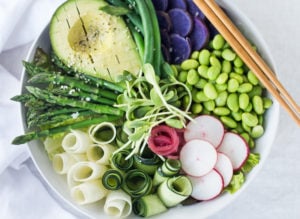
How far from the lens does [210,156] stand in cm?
128

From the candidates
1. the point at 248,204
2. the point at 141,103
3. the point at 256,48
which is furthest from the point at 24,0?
the point at 248,204

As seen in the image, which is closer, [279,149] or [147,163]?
[147,163]

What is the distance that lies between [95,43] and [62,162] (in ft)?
0.85

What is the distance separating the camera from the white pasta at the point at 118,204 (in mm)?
1276

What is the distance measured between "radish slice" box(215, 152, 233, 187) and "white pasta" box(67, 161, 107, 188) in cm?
23

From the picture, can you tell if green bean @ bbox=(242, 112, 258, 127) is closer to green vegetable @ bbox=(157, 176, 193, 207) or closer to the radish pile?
the radish pile

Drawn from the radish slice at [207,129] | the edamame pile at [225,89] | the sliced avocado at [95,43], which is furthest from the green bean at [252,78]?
the sliced avocado at [95,43]

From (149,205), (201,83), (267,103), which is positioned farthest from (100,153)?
(267,103)

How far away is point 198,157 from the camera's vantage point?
128 cm

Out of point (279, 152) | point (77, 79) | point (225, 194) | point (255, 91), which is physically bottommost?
point (279, 152)

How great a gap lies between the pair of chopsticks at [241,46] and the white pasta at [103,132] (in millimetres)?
297

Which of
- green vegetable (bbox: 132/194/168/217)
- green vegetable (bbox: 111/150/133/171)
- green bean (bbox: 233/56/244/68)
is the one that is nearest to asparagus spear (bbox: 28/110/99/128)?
green vegetable (bbox: 111/150/133/171)

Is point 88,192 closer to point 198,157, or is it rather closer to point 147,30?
point 198,157

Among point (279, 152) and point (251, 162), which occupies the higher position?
point (251, 162)
